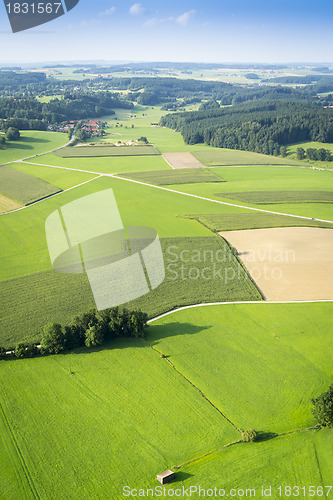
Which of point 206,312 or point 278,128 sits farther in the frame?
point 278,128

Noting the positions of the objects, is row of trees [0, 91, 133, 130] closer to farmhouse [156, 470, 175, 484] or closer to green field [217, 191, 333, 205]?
green field [217, 191, 333, 205]

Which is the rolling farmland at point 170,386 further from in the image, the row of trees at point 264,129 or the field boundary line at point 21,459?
the row of trees at point 264,129

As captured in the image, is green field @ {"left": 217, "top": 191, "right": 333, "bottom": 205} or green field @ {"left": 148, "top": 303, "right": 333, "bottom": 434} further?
green field @ {"left": 217, "top": 191, "right": 333, "bottom": 205}

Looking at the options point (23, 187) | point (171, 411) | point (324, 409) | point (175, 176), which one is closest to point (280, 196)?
point (175, 176)

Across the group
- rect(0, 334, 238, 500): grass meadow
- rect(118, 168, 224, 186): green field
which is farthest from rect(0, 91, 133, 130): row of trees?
rect(0, 334, 238, 500): grass meadow

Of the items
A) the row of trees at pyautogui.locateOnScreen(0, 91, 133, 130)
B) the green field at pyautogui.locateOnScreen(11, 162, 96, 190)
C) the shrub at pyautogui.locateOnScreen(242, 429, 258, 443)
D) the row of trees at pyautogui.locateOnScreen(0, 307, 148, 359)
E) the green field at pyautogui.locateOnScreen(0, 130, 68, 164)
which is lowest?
the shrub at pyautogui.locateOnScreen(242, 429, 258, 443)

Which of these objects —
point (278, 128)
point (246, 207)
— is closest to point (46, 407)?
point (246, 207)

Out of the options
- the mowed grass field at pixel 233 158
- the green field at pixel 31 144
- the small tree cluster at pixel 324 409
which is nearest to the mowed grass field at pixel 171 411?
the small tree cluster at pixel 324 409

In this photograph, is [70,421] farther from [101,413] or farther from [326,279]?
[326,279]
